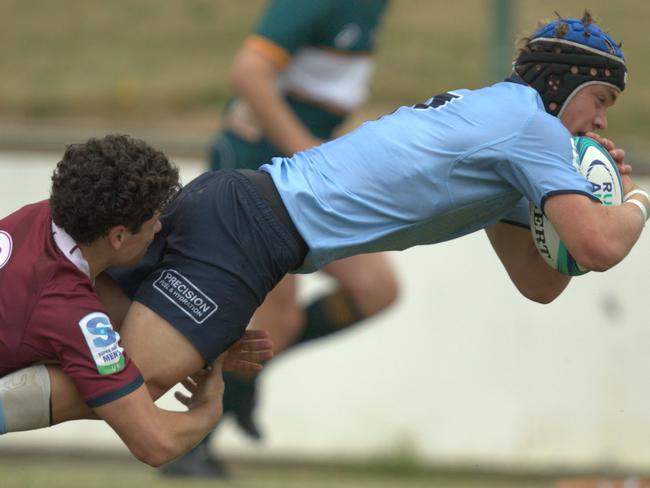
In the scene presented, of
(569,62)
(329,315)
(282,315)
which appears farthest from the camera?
(329,315)

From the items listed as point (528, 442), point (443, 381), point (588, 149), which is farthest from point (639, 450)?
point (588, 149)

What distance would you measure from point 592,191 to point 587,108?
30cm

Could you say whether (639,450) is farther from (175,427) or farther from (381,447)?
(175,427)

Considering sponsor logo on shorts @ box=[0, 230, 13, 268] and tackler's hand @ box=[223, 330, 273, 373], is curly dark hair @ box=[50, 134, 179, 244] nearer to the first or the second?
sponsor logo on shorts @ box=[0, 230, 13, 268]

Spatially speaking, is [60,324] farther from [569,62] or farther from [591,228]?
[569,62]

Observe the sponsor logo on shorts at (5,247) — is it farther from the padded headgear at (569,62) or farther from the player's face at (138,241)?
the padded headgear at (569,62)

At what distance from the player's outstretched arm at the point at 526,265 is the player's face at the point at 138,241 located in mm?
1199

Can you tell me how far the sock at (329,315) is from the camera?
6.89 meters

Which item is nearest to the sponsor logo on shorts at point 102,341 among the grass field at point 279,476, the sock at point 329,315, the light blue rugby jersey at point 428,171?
the light blue rugby jersey at point 428,171

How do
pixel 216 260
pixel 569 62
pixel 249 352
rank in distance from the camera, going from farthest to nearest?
pixel 249 352, pixel 569 62, pixel 216 260

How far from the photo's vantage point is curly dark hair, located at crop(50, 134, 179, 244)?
3.99 m

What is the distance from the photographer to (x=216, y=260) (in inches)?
164

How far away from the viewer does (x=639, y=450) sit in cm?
753

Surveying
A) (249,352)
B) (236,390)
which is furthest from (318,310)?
(249,352)
